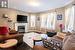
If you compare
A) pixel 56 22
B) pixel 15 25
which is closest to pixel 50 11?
pixel 56 22

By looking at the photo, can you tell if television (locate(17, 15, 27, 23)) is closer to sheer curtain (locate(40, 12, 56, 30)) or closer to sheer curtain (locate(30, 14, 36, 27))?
sheer curtain (locate(30, 14, 36, 27))

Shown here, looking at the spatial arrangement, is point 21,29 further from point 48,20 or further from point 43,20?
point 48,20

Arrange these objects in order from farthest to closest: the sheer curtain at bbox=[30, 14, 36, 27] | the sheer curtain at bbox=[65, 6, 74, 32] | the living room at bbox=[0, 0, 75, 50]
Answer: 1. the sheer curtain at bbox=[30, 14, 36, 27]
2. the living room at bbox=[0, 0, 75, 50]
3. the sheer curtain at bbox=[65, 6, 74, 32]

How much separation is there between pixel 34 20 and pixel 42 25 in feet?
5.26

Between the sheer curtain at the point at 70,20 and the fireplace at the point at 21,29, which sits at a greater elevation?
the sheer curtain at the point at 70,20

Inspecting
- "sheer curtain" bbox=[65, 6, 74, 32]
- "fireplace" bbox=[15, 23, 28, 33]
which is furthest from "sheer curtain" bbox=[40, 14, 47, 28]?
"sheer curtain" bbox=[65, 6, 74, 32]

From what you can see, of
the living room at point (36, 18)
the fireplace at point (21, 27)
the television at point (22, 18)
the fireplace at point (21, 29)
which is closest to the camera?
the living room at point (36, 18)

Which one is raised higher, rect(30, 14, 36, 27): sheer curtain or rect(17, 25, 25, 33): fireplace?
rect(30, 14, 36, 27): sheer curtain

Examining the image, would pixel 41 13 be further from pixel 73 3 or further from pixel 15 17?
pixel 73 3

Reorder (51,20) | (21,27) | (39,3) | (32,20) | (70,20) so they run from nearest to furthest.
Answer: (70,20) < (39,3) < (51,20) < (21,27) < (32,20)

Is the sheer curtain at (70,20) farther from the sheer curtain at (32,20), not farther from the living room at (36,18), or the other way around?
the sheer curtain at (32,20)

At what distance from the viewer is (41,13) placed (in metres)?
12.5

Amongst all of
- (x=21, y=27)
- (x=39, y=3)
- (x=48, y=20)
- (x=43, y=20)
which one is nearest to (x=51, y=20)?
(x=48, y=20)

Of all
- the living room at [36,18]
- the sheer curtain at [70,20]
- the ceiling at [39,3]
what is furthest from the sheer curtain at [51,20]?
the sheer curtain at [70,20]
